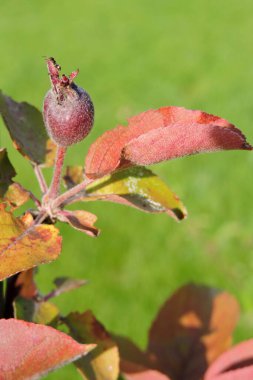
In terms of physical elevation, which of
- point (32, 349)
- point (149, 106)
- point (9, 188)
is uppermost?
point (149, 106)

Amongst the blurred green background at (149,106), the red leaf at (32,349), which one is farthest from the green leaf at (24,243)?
the blurred green background at (149,106)

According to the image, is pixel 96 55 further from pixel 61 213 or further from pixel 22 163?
pixel 61 213

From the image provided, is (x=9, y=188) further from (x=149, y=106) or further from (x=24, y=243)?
(x=149, y=106)

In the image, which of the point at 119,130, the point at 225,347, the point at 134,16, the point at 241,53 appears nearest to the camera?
the point at 119,130

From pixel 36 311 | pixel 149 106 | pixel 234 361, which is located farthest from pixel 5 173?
pixel 149 106

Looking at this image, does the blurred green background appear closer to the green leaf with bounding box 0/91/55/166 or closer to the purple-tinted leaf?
the purple-tinted leaf

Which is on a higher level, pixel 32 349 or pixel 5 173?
pixel 5 173

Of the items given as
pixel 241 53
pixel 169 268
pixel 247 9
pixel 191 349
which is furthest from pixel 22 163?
pixel 191 349
